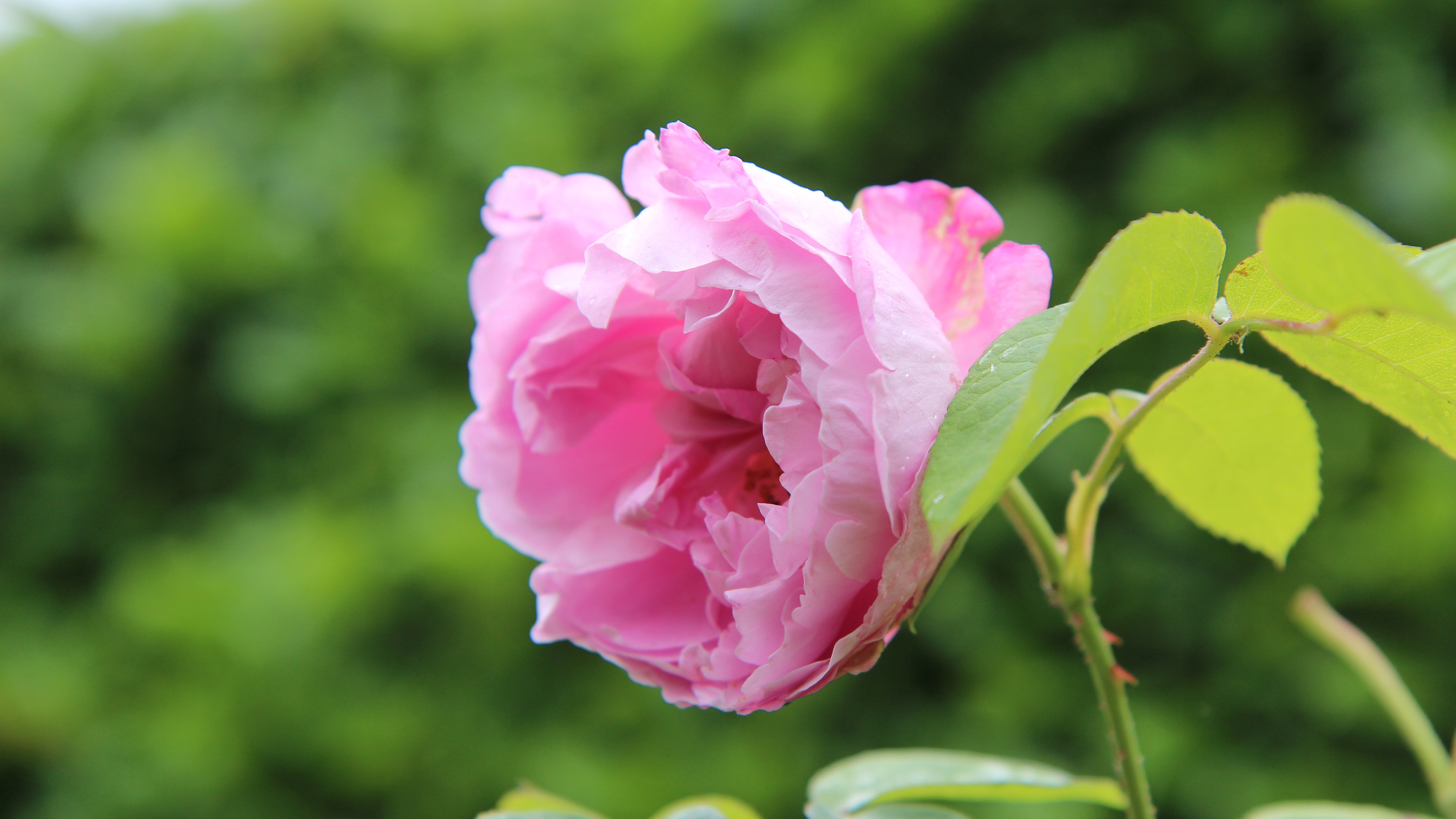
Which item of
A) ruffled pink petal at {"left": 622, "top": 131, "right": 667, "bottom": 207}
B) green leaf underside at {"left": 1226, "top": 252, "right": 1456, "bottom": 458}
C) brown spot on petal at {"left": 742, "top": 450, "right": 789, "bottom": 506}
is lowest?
green leaf underside at {"left": 1226, "top": 252, "right": 1456, "bottom": 458}

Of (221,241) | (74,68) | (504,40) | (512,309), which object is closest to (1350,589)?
(512,309)

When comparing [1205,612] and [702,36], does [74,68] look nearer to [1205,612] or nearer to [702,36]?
[702,36]

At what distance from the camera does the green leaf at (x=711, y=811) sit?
40cm

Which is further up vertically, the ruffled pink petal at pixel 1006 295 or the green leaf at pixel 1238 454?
the ruffled pink petal at pixel 1006 295

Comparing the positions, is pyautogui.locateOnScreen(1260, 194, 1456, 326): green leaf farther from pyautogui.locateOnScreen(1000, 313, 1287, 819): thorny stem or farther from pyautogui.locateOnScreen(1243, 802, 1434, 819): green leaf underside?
pyautogui.locateOnScreen(1243, 802, 1434, 819): green leaf underside

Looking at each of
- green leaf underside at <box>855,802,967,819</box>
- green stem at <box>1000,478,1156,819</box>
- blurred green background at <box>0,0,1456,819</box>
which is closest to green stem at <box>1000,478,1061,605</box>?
green stem at <box>1000,478,1156,819</box>

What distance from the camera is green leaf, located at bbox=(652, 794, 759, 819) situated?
1.30ft

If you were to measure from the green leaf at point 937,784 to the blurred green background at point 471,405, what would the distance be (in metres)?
0.48

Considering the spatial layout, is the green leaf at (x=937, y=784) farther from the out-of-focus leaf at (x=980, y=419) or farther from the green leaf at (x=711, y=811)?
the out-of-focus leaf at (x=980, y=419)

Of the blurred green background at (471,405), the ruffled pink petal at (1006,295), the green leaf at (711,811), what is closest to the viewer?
the ruffled pink petal at (1006,295)

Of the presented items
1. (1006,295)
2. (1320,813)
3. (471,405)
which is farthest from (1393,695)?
(471,405)

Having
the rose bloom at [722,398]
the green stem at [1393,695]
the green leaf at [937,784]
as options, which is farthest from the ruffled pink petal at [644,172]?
the green stem at [1393,695]

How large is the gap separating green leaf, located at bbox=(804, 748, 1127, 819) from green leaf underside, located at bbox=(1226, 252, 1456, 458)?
15 centimetres

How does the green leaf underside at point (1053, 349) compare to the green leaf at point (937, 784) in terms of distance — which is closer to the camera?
the green leaf underside at point (1053, 349)
